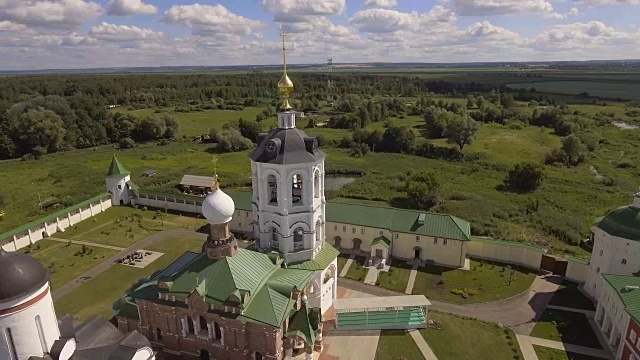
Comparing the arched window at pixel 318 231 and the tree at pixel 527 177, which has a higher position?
the arched window at pixel 318 231

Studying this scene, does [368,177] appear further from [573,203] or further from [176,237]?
[176,237]

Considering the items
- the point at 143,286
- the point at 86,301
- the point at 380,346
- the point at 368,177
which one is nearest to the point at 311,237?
the point at 380,346

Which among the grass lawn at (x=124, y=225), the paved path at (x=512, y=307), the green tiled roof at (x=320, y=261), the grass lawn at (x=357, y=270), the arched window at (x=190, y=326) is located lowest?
the paved path at (x=512, y=307)

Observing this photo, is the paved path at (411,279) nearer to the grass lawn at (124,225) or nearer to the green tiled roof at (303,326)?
the green tiled roof at (303,326)

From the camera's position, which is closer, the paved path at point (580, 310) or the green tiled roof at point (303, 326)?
the green tiled roof at point (303, 326)

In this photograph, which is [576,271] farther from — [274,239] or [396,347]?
[274,239]

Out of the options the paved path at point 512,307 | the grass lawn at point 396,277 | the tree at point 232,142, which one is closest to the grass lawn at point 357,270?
the paved path at point 512,307

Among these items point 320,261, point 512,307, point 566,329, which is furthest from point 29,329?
point 566,329
